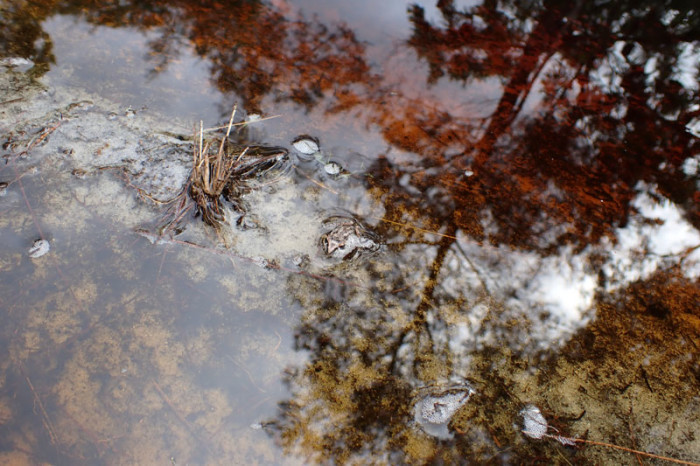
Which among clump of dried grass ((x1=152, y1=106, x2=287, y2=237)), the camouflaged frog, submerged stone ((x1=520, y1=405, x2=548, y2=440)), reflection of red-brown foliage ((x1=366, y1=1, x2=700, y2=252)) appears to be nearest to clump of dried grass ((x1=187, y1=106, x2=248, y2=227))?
clump of dried grass ((x1=152, y1=106, x2=287, y2=237))

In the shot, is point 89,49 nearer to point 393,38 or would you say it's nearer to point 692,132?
point 393,38

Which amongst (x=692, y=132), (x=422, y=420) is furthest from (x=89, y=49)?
(x=692, y=132)

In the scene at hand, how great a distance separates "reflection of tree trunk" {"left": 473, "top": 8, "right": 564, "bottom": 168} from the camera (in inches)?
102

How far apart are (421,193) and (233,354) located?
53.5 inches

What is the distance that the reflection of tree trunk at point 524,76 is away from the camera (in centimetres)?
259

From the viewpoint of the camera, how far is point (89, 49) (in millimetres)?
2621

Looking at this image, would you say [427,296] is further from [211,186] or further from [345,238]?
[211,186]

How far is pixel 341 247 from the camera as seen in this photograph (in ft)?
6.66

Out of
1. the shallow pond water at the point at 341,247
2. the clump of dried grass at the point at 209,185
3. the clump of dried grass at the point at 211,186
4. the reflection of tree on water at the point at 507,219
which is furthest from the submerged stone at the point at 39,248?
the reflection of tree on water at the point at 507,219

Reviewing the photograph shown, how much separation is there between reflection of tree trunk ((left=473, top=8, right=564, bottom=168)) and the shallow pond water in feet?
0.08

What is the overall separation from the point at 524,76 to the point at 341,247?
205cm

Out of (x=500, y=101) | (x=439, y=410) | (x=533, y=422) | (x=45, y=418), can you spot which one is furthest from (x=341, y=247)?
(x=500, y=101)

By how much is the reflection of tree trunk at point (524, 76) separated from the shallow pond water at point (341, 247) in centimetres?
2

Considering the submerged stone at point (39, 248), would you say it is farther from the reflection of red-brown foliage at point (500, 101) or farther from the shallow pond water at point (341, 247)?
the reflection of red-brown foliage at point (500, 101)
